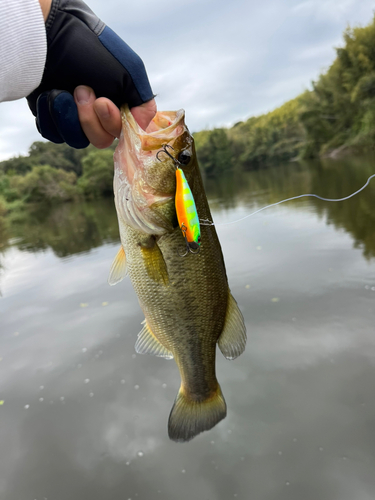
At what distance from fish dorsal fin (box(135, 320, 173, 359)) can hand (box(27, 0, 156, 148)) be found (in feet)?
3.96

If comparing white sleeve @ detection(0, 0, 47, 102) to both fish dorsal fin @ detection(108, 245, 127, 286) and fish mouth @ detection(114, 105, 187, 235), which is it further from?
fish dorsal fin @ detection(108, 245, 127, 286)

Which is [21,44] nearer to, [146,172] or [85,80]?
[85,80]

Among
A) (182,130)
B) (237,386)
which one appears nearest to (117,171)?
(182,130)

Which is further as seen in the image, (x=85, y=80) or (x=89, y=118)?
(x=89, y=118)

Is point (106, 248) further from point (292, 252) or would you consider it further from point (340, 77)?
point (340, 77)

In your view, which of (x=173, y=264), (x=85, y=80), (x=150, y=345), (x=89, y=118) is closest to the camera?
(x=85, y=80)

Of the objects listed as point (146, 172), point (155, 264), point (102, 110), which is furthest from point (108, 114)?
point (155, 264)

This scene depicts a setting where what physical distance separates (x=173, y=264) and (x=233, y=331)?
60cm

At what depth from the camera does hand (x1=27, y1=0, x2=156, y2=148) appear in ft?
4.14

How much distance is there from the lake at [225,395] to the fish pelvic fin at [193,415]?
4.07 ft

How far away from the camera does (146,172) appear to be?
64.3 inches

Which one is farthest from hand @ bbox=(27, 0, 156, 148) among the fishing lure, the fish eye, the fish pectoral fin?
the fish pectoral fin

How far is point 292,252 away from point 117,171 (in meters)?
6.40

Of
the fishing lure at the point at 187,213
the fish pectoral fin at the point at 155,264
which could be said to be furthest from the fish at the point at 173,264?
the fishing lure at the point at 187,213
